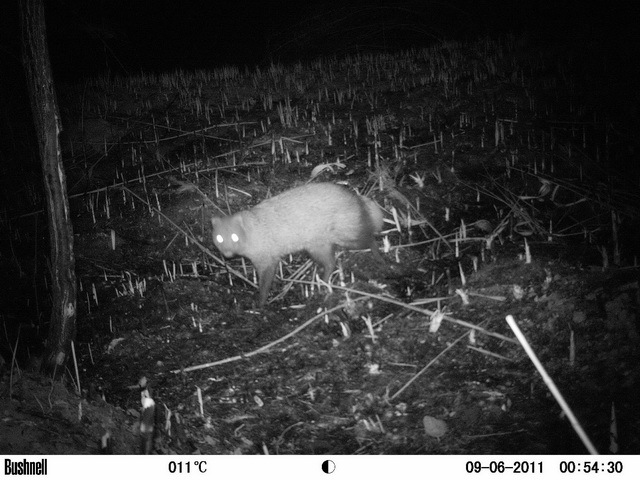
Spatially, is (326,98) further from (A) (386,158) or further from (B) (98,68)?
(B) (98,68)

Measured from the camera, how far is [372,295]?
3.74 meters

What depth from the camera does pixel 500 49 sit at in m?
9.56

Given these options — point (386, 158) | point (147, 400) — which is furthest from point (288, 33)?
point (147, 400)

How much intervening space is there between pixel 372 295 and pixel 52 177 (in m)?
2.47
